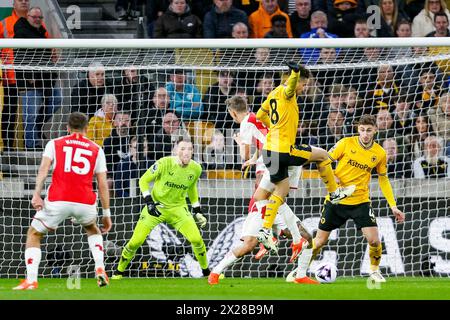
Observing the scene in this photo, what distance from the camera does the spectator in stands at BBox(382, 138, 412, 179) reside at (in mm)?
15148

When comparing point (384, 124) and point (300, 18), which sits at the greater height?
point (300, 18)

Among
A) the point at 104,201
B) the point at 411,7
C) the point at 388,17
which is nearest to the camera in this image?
the point at 104,201

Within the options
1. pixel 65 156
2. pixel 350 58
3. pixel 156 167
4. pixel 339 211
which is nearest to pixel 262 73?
pixel 350 58

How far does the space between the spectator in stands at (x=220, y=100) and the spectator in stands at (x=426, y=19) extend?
3.39m

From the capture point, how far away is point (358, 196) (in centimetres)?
1289

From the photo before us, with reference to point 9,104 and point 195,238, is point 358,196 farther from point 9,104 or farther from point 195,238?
point 9,104

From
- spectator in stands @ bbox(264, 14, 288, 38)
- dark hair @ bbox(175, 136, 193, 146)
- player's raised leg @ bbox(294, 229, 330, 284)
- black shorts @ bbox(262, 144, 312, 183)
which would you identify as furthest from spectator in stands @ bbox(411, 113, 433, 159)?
black shorts @ bbox(262, 144, 312, 183)

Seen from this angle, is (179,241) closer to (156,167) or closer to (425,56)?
(156,167)

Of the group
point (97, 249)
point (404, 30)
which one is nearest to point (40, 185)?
point (97, 249)

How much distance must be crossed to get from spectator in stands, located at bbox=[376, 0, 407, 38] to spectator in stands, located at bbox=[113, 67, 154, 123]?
408cm

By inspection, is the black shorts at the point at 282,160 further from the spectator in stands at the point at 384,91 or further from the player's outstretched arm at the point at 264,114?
the spectator in stands at the point at 384,91

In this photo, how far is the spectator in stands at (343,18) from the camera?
1683 cm

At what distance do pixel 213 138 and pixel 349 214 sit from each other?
283cm

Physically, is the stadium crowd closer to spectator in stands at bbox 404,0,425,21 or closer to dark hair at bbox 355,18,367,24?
dark hair at bbox 355,18,367,24
